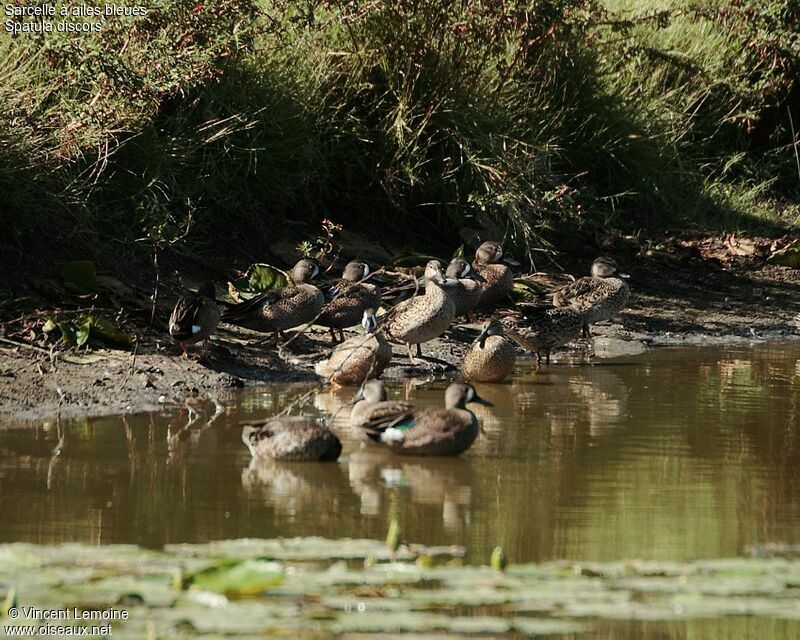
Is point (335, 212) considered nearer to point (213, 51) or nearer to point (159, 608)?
point (213, 51)

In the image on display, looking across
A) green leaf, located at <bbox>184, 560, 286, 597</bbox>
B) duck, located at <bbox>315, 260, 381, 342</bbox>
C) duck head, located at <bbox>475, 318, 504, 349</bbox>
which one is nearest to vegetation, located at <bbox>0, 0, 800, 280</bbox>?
duck, located at <bbox>315, 260, 381, 342</bbox>

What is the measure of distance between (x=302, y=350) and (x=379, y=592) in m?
5.70

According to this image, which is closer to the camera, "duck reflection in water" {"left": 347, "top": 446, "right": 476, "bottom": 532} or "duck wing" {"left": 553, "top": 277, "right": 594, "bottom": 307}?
"duck reflection in water" {"left": 347, "top": 446, "right": 476, "bottom": 532}

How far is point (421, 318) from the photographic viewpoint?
9984 mm

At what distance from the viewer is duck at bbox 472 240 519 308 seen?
11641 millimetres

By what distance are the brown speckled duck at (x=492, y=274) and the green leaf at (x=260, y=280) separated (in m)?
1.65

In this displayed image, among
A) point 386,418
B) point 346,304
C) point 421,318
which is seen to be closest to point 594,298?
point 421,318

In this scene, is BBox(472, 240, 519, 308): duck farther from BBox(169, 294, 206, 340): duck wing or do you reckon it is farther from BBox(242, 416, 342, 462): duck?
BBox(242, 416, 342, 462): duck

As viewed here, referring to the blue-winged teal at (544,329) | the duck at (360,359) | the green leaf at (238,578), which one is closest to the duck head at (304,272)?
the duck at (360,359)

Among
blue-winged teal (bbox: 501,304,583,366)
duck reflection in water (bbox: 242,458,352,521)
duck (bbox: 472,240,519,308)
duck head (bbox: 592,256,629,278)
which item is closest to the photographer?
duck reflection in water (bbox: 242,458,352,521)

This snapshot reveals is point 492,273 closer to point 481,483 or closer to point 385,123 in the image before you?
point 385,123

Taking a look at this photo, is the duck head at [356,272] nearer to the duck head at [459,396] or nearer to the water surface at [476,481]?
the water surface at [476,481]

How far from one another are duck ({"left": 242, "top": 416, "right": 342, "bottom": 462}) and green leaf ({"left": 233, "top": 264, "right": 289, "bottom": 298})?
14.0 ft

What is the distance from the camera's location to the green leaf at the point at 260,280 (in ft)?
36.7
